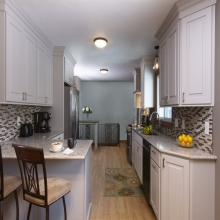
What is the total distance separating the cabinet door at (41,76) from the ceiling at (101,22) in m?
0.30

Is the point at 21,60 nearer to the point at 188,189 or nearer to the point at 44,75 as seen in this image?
the point at 44,75

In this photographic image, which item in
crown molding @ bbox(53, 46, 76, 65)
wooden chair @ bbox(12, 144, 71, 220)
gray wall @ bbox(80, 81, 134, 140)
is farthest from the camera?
gray wall @ bbox(80, 81, 134, 140)

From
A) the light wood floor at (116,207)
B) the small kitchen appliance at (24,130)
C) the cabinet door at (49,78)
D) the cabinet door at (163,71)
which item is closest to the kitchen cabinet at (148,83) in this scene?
the cabinet door at (163,71)

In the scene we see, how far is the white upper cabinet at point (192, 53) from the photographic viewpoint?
155 cm

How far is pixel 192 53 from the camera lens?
1.65 meters

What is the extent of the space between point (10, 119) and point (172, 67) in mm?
2442

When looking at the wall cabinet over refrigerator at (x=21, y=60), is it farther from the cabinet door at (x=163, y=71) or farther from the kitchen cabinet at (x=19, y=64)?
the cabinet door at (x=163, y=71)

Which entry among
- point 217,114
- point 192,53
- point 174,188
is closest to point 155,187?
point 174,188

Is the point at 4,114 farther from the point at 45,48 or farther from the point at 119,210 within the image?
the point at 119,210

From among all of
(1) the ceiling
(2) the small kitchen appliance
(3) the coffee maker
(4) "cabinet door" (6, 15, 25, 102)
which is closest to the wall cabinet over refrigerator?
(4) "cabinet door" (6, 15, 25, 102)

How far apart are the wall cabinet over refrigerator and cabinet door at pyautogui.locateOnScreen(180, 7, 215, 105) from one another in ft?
6.48

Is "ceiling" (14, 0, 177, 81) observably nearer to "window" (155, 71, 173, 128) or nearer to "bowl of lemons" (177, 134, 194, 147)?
"window" (155, 71, 173, 128)

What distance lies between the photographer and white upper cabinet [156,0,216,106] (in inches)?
61.1

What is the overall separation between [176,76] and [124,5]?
1.04 m
